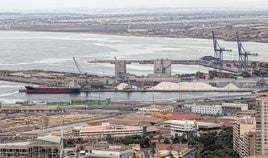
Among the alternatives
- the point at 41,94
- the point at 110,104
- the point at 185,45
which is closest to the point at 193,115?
the point at 110,104

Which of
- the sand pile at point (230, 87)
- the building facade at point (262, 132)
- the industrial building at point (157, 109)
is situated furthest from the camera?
the sand pile at point (230, 87)

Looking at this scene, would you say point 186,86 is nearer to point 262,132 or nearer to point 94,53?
point 262,132

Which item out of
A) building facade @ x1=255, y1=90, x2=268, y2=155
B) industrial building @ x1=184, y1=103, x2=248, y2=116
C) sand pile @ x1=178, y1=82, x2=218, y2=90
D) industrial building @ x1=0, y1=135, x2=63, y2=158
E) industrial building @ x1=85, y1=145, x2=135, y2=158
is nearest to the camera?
industrial building @ x1=85, y1=145, x2=135, y2=158

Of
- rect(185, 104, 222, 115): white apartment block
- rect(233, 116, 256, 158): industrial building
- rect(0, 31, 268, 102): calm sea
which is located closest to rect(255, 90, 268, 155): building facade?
rect(233, 116, 256, 158): industrial building

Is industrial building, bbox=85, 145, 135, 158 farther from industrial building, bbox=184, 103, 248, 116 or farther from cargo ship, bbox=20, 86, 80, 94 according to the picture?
cargo ship, bbox=20, 86, 80, 94

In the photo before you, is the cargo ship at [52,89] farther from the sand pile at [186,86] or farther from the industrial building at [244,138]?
the industrial building at [244,138]

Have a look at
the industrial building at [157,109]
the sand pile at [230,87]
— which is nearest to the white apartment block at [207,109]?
the industrial building at [157,109]
